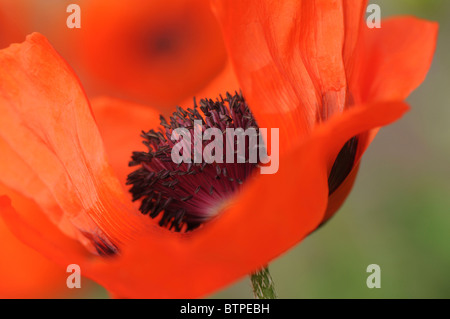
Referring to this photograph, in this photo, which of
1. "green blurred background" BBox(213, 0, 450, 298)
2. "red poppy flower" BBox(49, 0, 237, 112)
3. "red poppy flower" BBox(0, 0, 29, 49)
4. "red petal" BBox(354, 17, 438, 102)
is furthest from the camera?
"red poppy flower" BBox(49, 0, 237, 112)

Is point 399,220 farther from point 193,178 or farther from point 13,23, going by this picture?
point 13,23

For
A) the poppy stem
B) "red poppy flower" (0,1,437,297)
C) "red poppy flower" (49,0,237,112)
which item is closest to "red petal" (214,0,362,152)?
"red poppy flower" (0,1,437,297)

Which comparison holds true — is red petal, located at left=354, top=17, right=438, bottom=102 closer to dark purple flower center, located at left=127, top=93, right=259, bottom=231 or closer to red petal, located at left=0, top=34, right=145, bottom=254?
dark purple flower center, located at left=127, top=93, right=259, bottom=231

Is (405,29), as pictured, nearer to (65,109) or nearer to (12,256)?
(65,109)

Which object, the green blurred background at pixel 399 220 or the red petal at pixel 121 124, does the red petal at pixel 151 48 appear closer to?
→ the red petal at pixel 121 124

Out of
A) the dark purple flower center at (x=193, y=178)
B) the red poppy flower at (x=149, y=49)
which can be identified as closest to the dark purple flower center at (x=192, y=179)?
the dark purple flower center at (x=193, y=178)

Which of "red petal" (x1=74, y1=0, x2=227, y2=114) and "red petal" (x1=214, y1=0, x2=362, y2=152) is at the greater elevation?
"red petal" (x1=74, y1=0, x2=227, y2=114)
